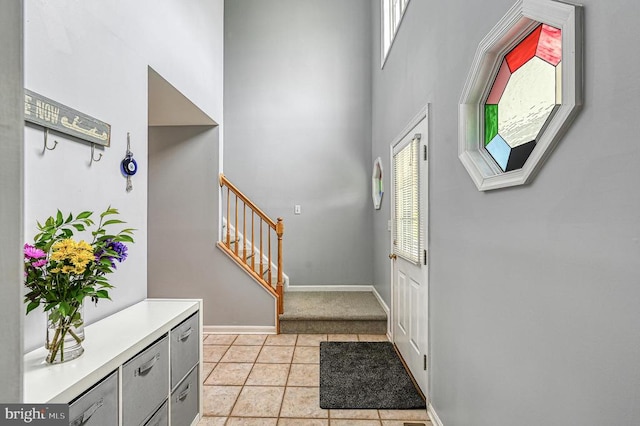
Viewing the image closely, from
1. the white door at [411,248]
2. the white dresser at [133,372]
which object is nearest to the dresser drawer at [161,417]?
the white dresser at [133,372]

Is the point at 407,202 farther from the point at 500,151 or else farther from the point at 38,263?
the point at 38,263

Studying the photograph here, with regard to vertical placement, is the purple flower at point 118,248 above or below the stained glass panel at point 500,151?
below

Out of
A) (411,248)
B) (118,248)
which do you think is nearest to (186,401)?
(118,248)

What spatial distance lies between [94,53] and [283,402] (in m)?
2.47

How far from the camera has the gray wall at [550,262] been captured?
738 millimetres

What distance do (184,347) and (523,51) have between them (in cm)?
216

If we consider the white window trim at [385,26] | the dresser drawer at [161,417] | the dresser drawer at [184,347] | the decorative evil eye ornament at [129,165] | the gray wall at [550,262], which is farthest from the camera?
the white window trim at [385,26]

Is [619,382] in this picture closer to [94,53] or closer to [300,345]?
[94,53]

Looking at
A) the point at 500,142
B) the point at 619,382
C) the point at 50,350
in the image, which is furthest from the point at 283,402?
the point at 500,142

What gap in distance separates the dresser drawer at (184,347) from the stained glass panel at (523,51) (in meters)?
2.03

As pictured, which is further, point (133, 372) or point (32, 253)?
point (133, 372)

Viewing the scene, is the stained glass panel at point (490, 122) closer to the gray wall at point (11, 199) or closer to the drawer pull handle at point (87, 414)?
the gray wall at point (11, 199)

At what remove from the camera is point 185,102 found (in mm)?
2936

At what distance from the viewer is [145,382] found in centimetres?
140
